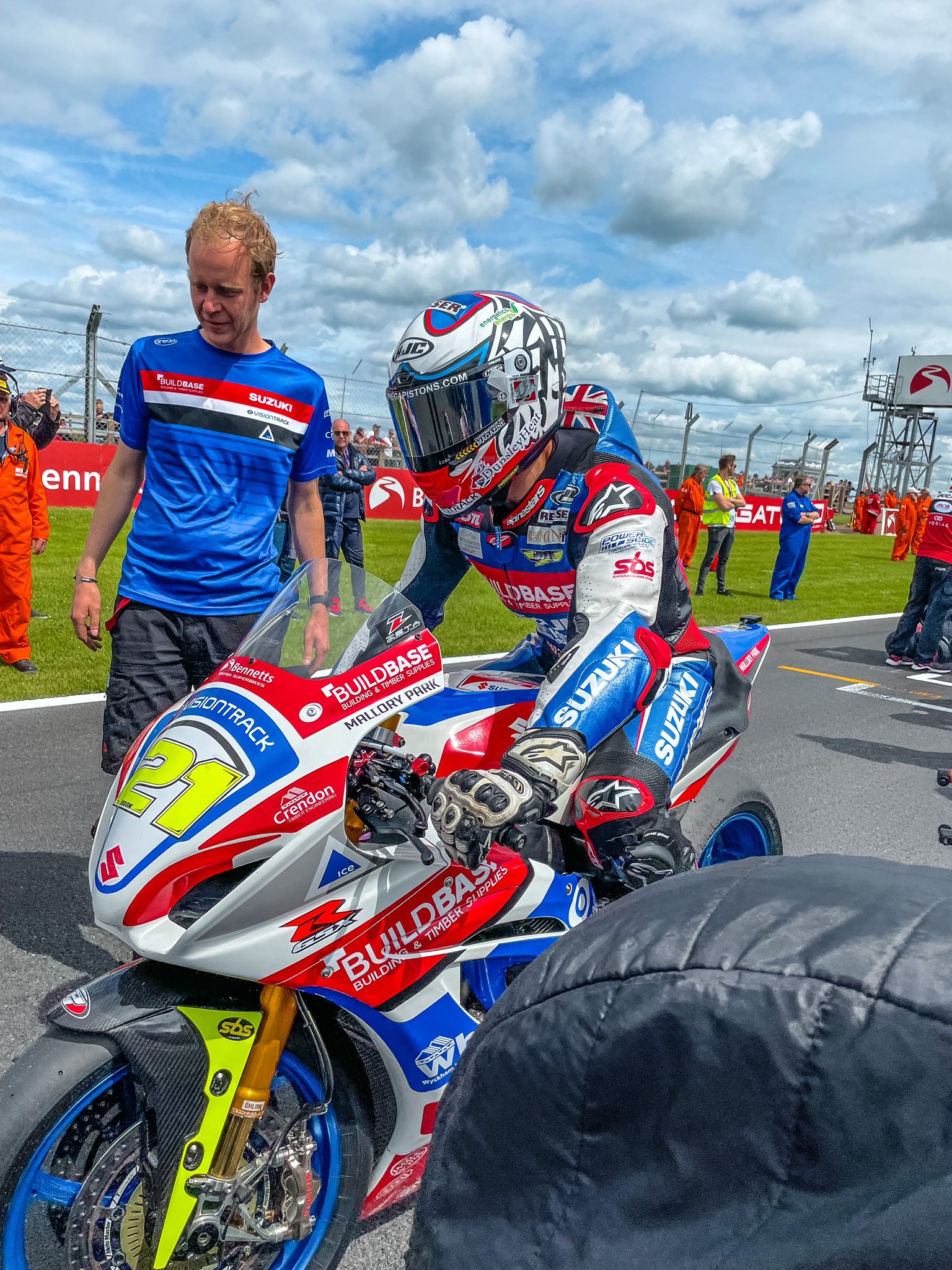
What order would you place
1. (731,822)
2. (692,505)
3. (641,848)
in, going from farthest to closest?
(692,505) → (731,822) → (641,848)

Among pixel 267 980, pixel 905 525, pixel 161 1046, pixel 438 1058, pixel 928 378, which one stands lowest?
pixel 438 1058

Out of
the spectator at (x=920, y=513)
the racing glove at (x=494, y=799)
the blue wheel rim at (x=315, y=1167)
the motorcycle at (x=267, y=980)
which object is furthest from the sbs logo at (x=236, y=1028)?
the spectator at (x=920, y=513)

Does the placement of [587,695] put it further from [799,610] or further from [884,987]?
[799,610]

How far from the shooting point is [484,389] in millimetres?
2211

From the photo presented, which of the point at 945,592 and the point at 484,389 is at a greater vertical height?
the point at 484,389

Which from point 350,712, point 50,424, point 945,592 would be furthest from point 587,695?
point 945,592

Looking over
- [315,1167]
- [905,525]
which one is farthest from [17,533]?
[905,525]

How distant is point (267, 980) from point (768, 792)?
4.63 meters

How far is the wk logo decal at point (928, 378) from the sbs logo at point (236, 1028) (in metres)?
65.7

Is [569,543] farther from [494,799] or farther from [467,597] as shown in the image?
[467,597]

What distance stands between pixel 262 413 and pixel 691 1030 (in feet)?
8.85

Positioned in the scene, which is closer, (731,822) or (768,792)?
(731,822)

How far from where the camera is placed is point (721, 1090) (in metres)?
0.69

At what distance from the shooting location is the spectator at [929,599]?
400 inches
